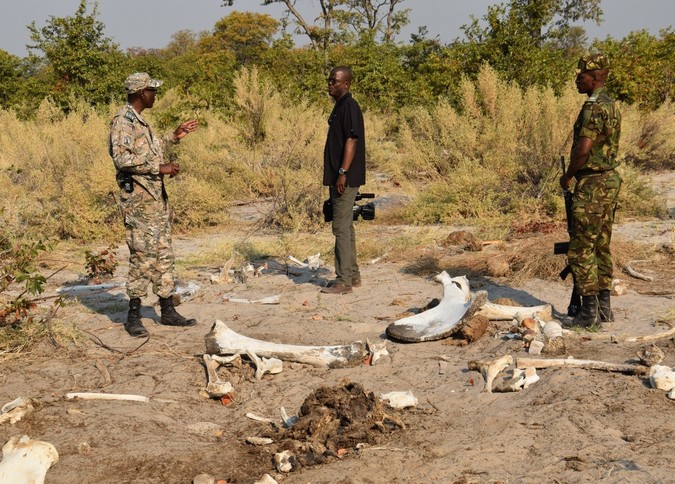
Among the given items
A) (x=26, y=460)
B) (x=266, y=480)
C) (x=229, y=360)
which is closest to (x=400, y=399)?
(x=266, y=480)

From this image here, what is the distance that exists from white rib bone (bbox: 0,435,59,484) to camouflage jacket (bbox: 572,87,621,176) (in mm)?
3860

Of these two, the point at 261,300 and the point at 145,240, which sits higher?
the point at 145,240

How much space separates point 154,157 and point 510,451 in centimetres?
353

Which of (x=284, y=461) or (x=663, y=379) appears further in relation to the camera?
(x=663, y=379)

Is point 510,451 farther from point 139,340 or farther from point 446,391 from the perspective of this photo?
point 139,340

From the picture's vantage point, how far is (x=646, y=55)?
1612 cm

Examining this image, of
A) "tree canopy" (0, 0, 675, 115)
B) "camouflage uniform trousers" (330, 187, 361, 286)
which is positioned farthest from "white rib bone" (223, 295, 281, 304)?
"tree canopy" (0, 0, 675, 115)

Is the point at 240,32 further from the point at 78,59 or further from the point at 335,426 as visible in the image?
the point at 335,426

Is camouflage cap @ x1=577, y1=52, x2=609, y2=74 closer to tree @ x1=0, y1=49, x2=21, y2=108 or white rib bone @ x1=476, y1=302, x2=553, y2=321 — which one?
white rib bone @ x1=476, y1=302, x2=553, y2=321

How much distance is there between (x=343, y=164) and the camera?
6.91 meters

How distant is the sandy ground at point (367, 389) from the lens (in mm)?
3574

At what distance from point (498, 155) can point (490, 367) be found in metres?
7.58

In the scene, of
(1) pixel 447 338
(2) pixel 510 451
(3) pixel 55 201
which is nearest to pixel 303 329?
(1) pixel 447 338

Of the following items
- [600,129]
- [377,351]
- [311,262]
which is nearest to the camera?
[600,129]
